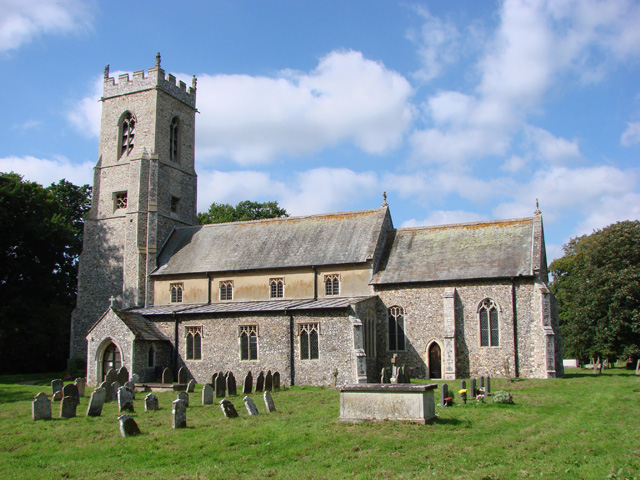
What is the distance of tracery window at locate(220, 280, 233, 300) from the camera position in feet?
111

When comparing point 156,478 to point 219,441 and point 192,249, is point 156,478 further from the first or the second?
point 192,249

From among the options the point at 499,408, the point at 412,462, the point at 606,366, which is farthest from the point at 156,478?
the point at 606,366

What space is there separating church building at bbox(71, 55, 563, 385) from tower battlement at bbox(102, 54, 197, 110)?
11 centimetres

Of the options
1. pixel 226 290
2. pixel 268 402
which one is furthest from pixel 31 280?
pixel 268 402

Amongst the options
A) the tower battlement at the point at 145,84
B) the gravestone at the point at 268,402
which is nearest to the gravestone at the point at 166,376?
the gravestone at the point at 268,402

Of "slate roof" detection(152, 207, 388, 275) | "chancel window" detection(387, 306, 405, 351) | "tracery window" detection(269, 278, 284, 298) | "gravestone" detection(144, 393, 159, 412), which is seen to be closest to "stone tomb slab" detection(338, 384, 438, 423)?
"gravestone" detection(144, 393, 159, 412)

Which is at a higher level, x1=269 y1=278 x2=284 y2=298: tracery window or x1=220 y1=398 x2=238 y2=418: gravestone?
x1=269 y1=278 x2=284 y2=298: tracery window

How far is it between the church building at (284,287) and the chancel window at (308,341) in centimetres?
7

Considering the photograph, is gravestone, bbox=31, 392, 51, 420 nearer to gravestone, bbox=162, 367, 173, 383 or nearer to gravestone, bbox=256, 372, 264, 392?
gravestone, bbox=256, 372, 264, 392

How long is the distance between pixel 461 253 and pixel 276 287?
1013 centimetres

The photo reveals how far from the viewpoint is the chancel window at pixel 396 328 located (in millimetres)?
29984

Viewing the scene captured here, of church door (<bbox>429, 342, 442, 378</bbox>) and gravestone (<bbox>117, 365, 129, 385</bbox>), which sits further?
church door (<bbox>429, 342, 442, 378</bbox>)

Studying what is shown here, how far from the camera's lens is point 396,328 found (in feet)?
98.8

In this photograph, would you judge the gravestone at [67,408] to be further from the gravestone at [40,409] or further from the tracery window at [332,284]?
the tracery window at [332,284]
